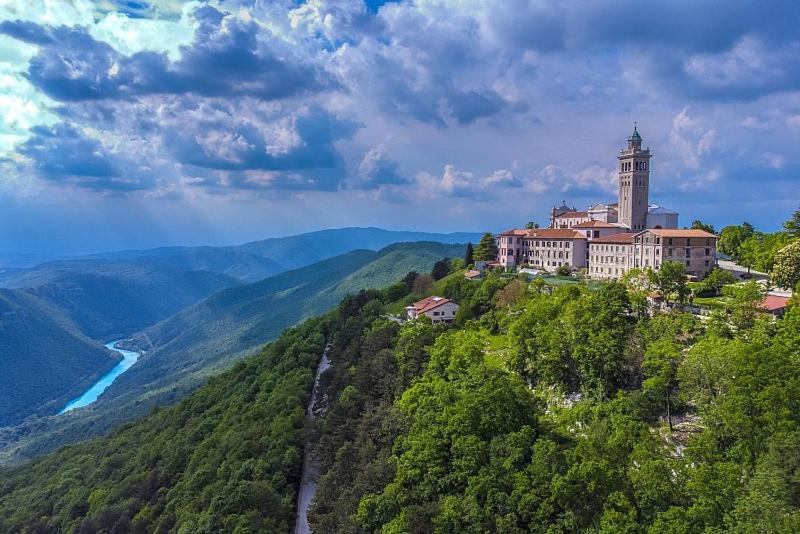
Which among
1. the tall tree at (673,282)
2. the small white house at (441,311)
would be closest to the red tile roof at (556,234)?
the small white house at (441,311)

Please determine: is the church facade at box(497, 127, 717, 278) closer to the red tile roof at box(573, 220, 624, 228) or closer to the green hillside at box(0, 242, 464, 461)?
the red tile roof at box(573, 220, 624, 228)

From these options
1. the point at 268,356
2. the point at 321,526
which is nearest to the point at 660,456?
the point at 321,526

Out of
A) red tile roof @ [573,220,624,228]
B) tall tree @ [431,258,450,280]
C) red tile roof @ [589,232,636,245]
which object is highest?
red tile roof @ [573,220,624,228]

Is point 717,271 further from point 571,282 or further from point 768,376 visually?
point 768,376

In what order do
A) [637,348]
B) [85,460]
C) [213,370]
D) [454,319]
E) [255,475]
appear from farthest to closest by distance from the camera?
[213,370], [85,460], [454,319], [255,475], [637,348]

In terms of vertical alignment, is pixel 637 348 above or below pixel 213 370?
above

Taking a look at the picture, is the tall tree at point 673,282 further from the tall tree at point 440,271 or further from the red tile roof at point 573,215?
the tall tree at point 440,271

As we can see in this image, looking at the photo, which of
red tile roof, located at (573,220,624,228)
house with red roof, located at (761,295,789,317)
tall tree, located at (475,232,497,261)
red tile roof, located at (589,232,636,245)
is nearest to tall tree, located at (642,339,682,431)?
house with red roof, located at (761,295,789,317)
